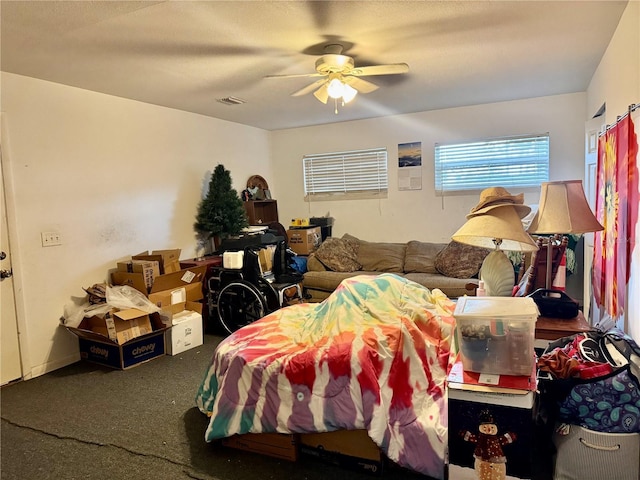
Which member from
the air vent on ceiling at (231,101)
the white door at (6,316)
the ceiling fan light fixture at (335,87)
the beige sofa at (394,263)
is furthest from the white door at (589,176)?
the white door at (6,316)

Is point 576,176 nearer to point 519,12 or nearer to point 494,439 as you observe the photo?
point 519,12

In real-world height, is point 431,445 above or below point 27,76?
below

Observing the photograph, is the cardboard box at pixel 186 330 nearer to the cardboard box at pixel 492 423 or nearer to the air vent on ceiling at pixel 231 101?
the air vent on ceiling at pixel 231 101

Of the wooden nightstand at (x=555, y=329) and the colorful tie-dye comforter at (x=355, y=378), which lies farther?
the wooden nightstand at (x=555, y=329)

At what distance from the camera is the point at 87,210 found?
12.4ft

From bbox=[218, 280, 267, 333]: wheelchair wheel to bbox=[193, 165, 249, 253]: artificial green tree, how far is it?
2.76ft

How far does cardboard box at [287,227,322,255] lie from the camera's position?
17.8ft

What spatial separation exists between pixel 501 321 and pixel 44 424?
9.27 feet

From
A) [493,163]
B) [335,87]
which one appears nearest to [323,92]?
[335,87]

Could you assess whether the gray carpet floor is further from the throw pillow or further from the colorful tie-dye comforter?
the throw pillow

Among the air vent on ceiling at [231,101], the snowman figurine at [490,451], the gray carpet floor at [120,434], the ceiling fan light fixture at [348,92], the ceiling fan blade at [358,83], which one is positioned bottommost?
the gray carpet floor at [120,434]

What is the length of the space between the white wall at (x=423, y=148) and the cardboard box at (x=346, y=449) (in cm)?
359

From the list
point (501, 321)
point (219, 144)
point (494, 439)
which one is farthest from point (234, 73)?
point (494, 439)

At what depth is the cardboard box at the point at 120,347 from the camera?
11.4ft
